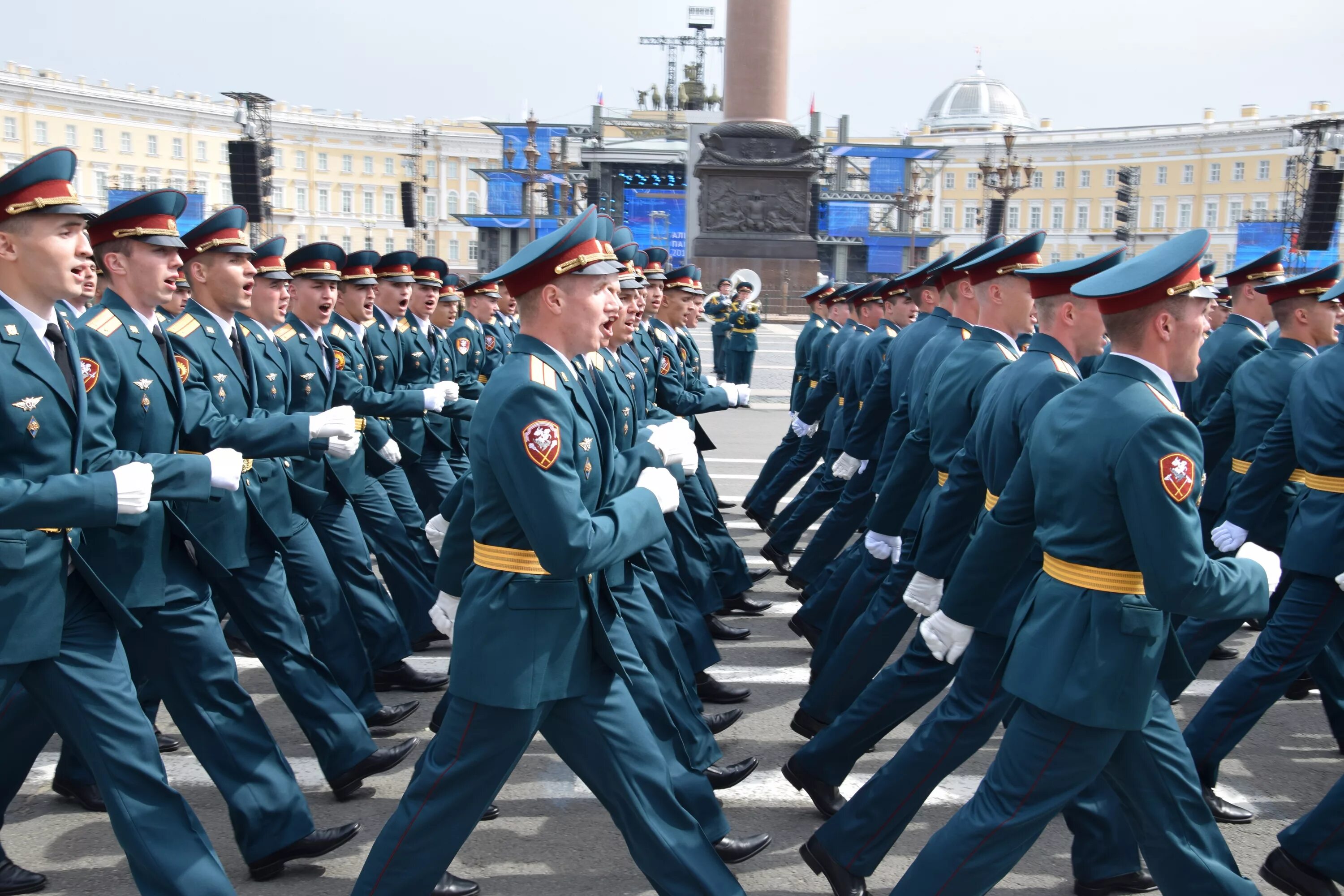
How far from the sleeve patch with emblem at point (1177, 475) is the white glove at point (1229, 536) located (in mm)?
2957

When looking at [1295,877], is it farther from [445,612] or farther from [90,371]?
[90,371]

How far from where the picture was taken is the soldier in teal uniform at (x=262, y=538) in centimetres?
438

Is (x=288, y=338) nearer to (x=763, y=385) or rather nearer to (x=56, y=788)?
(x=56, y=788)

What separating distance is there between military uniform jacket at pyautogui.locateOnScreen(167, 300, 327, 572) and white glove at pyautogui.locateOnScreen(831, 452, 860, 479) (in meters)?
3.77

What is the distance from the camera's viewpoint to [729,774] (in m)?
4.68

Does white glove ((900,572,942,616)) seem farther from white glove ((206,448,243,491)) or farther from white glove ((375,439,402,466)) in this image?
white glove ((375,439,402,466))

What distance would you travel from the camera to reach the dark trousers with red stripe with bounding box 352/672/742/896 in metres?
3.10

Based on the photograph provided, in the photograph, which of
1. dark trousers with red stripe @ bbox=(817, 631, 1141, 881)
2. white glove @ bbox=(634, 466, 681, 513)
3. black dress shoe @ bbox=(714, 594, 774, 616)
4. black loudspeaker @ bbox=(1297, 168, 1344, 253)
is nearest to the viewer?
white glove @ bbox=(634, 466, 681, 513)

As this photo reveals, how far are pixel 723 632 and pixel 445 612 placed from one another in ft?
11.3

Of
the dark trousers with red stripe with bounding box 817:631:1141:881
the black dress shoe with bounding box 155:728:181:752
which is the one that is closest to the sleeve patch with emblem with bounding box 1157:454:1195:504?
the dark trousers with red stripe with bounding box 817:631:1141:881

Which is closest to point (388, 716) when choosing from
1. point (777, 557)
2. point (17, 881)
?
point (17, 881)

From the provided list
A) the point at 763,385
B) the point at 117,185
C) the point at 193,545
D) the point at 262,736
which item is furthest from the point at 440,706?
the point at 117,185

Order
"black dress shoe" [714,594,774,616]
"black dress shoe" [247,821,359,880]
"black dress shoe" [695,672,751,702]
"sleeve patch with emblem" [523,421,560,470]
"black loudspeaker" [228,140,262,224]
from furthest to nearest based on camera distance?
"black loudspeaker" [228,140,262,224]
"black dress shoe" [714,594,774,616]
"black dress shoe" [695,672,751,702]
"black dress shoe" [247,821,359,880]
"sleeve patch with emblem" [523,421,560,470]

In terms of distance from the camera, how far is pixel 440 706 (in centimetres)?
446
